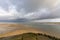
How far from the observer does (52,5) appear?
237cm

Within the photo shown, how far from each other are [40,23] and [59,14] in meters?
0.53

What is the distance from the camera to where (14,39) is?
1443 millimetres

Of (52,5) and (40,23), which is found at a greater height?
(52,5)

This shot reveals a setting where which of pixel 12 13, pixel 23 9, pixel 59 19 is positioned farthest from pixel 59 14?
pixel 12 13

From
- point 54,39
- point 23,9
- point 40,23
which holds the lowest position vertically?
point 54,39

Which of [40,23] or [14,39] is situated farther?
[40,23]

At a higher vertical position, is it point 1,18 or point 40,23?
point 1,18

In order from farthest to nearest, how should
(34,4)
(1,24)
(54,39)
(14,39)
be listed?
(34,4), (1,24), (54,39), (14,39)

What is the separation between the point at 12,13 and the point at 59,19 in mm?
1116

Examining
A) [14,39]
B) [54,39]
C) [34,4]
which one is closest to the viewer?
[14,39]

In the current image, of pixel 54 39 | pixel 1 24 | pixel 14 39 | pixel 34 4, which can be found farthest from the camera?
pixel 34 4

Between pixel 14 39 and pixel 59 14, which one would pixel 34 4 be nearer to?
pixel 59 14

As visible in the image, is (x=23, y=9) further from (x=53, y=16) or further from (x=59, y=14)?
(x=59, y=14)

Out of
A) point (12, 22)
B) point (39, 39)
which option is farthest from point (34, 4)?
point (39, 39)
